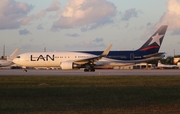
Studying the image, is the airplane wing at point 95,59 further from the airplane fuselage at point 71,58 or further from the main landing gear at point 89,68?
the airplane fuselage at point 71,58

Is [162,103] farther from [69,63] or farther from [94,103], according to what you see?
[69,63]

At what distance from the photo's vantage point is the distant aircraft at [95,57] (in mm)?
58581

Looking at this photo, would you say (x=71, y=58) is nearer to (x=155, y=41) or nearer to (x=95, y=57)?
(x=95, y=57)

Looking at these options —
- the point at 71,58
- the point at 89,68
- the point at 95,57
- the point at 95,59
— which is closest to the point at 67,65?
the point at 89,68

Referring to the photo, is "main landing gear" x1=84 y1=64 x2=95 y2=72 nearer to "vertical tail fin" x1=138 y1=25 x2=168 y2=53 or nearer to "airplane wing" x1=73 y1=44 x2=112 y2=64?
"airplane wing" x1=73 y1=44 x2=112 y2=64

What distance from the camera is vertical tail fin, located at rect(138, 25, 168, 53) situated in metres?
60.4

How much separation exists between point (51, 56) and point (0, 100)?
142 ft

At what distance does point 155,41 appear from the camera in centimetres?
6056

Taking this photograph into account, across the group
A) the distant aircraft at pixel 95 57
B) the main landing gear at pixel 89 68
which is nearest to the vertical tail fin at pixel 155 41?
the distant aircraft at pixel 95 57

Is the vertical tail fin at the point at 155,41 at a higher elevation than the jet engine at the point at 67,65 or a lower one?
higher

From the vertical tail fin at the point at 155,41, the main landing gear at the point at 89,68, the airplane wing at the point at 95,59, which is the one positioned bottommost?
the main landing gear at the point at 89,68

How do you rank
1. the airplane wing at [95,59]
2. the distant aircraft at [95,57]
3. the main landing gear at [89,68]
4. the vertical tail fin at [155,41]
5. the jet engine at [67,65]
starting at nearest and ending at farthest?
the jet engine at [67,65] → the airplane wing at [95,59] → the distant aircraft at [95,57] → the main landing gear at [89,68] → the vertical tail fin at [155,41]

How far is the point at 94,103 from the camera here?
1688 cm

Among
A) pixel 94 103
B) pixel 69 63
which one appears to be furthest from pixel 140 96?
pixel 69 63
